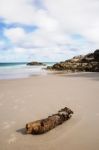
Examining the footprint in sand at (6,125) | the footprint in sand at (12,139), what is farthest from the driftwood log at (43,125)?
the footprint in sand at (6,125)

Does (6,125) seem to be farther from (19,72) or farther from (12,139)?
(19,72)

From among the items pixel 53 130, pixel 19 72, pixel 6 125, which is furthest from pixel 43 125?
pixel 19 72

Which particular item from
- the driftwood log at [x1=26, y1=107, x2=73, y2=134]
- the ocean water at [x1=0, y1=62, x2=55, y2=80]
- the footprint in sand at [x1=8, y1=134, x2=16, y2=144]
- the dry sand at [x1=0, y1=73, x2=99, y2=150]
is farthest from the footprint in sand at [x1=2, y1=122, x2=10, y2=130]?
the ocean water at [x1=0, y1=62, x2=55, y2=80]

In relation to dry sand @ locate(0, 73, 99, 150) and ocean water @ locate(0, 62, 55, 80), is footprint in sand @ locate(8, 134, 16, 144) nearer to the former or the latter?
dry sand @ locate(0, 73, 99, 150)

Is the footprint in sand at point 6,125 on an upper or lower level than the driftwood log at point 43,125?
lower

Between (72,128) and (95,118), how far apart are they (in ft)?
3.49

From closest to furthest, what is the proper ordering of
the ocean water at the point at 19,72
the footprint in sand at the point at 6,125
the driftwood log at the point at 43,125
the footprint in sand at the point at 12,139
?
1. the footprint in sand at the point at 12,139
2. the driftwood log at the point at 43,125
3. the footprint in sand at the point at 6,125
4. the ocean water at the point at 19,72

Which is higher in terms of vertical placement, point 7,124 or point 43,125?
point 43,125

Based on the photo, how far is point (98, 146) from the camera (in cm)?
465

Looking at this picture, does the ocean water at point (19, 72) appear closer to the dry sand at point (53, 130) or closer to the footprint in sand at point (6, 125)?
the dry sand at point (53, 130)

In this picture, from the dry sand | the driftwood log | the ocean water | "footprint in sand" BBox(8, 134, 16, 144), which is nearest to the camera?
the dry sand

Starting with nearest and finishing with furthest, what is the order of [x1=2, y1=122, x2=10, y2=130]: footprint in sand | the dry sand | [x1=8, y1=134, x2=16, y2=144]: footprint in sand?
the dry sand → [x1=8, y1=134, x2=16, y2=144]: footprint in sand → [x1=2, y1=122, x2=10, y2=130]: footprint in sand

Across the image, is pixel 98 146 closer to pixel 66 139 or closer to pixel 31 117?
pixel 66 139

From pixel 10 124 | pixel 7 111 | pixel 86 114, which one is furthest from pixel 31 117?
pixel 86 114
